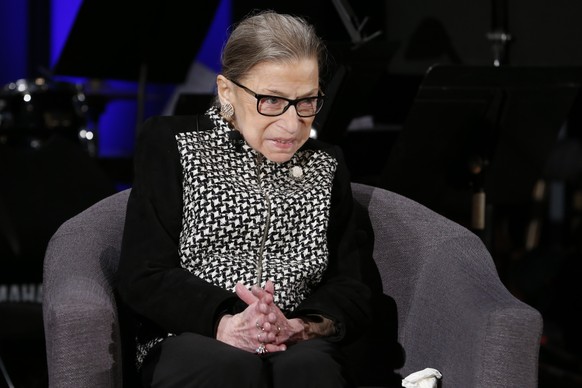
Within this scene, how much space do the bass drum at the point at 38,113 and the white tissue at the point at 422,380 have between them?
9.96 feet

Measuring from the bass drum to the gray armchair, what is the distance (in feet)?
8.31

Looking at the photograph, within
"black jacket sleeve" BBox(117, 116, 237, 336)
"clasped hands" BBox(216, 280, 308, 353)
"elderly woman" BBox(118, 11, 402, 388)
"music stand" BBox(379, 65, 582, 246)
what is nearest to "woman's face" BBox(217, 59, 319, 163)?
"elderly woman" BBox(118, 11, 402, 388)

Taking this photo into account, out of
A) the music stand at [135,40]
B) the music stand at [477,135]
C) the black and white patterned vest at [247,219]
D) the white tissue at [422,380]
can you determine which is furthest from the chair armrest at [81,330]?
the music stand at [135,40]

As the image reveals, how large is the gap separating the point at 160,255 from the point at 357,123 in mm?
1928

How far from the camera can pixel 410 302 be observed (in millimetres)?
2275

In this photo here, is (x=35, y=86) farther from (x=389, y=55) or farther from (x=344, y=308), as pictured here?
(x=344, y=308)

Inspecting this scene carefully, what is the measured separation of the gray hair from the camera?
2.06 m

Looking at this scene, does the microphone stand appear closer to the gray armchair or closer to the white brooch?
the gray armchair

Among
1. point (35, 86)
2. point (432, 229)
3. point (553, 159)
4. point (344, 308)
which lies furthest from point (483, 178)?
point (35, 86)

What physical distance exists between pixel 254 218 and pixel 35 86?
9.90 feet

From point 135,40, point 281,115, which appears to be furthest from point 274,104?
point 135,40

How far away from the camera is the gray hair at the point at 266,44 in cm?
206

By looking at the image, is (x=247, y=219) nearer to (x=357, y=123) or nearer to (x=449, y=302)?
(x=449, y=302)

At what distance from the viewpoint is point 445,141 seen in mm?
3143
